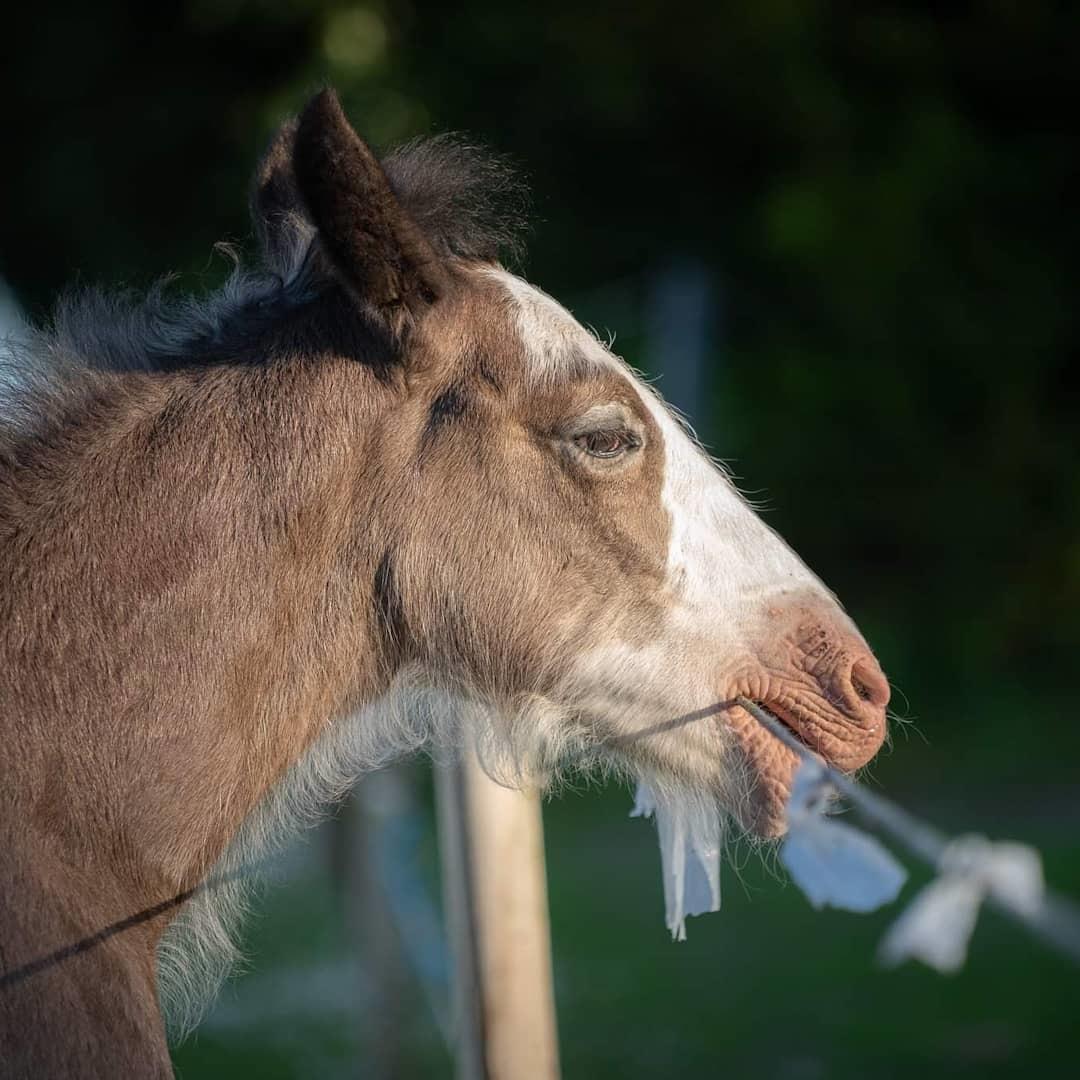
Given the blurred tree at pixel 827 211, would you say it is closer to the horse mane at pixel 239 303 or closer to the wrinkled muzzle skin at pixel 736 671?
the horse mane at pixel 239 303

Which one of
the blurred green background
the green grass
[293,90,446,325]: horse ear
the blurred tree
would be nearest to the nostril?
[293,90,446,325]: horse ear

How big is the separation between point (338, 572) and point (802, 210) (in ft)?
29.5

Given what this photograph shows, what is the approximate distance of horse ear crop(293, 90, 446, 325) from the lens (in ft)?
7.98

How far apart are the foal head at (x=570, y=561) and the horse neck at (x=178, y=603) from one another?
0.11m

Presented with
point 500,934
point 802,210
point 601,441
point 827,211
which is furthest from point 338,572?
point 827,211

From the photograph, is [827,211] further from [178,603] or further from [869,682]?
[178,603]

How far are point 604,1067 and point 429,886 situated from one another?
252 centimetres

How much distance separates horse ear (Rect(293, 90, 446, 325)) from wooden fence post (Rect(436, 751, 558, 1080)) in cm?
105

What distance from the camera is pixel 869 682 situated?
2.76 m

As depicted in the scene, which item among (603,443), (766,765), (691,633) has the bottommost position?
(766,765)

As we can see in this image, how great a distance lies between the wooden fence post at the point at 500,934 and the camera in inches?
122

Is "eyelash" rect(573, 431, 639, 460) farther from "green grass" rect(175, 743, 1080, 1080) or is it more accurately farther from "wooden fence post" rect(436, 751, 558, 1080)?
"green grass" rect(175, 743, 1080, 1080)

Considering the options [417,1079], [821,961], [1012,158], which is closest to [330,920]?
[417,1079]

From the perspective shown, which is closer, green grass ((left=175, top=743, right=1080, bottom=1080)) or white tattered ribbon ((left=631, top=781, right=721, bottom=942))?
white tattered ribbon ((left=631, top=781, right=721, bottom=942))
